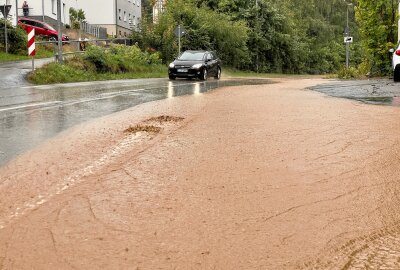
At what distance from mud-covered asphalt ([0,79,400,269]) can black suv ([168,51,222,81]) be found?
17.9 m

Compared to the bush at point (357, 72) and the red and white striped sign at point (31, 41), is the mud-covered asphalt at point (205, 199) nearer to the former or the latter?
the red and white striped sign at point (31, 41)

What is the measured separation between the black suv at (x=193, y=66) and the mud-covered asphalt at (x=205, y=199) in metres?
17.9

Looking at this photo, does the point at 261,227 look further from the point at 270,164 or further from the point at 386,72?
the point at 386,72

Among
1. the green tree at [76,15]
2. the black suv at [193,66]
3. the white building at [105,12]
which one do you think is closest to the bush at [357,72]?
the black suv at [193,66]

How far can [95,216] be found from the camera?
4270mm

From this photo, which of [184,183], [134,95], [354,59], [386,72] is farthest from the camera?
[354,59]

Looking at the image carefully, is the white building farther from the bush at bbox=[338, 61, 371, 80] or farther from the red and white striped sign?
the red and white striped sign

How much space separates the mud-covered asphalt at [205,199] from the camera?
354 centimetres

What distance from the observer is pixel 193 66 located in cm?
2652

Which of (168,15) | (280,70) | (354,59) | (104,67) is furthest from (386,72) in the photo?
(354,59)

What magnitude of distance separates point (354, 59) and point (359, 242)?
67.8 meters

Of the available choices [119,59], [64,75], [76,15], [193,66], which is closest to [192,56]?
[193,66]

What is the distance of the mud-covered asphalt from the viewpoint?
3.54 metres

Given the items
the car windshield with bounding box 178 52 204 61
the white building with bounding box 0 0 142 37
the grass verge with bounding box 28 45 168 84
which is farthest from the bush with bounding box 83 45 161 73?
the white building with bounding box 0 0 142 37
